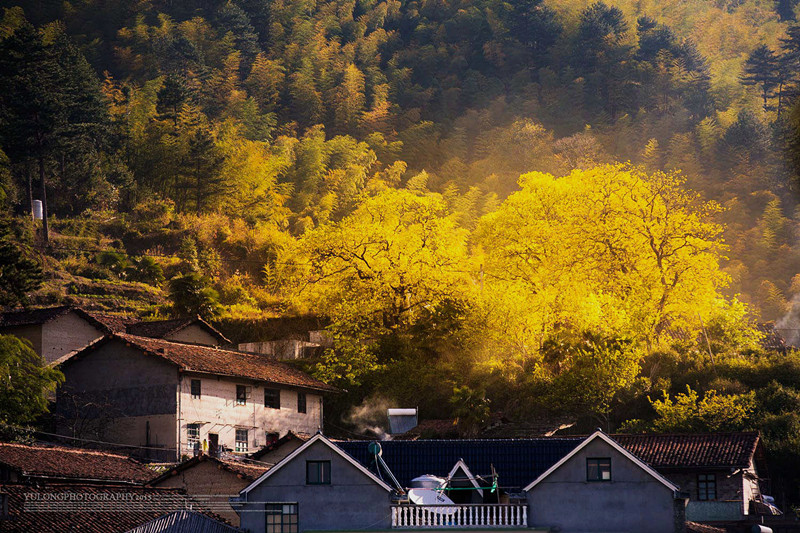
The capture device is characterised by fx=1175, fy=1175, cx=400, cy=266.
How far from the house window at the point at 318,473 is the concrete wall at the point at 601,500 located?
6.05 m

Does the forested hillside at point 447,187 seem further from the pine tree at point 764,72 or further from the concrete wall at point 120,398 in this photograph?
the concrete wall at point 120,398

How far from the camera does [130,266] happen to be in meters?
88.0

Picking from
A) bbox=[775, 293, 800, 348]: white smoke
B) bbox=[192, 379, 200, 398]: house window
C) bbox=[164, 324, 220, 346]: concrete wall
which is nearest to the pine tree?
bbox=[775, 293, 800, 348]: white smoke

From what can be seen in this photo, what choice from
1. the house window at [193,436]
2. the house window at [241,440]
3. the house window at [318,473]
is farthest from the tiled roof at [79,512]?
the house window at [241,440]

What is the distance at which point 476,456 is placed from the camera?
1419 inches

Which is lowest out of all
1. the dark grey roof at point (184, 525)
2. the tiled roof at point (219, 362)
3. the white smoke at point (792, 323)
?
the dark grey roof at point (184, 525)

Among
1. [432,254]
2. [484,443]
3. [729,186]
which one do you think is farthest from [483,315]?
[729,186]

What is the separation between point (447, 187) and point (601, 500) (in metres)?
109

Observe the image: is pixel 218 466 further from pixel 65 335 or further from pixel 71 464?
pixel 65 335

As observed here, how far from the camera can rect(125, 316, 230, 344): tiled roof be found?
206 feet

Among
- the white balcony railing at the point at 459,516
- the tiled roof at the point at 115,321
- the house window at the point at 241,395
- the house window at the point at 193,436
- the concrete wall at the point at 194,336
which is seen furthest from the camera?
the tiled roof at the point at 115,321

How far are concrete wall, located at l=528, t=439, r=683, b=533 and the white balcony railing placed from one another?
0.61m

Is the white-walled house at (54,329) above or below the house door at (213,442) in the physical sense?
above

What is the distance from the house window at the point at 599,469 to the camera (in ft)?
112
